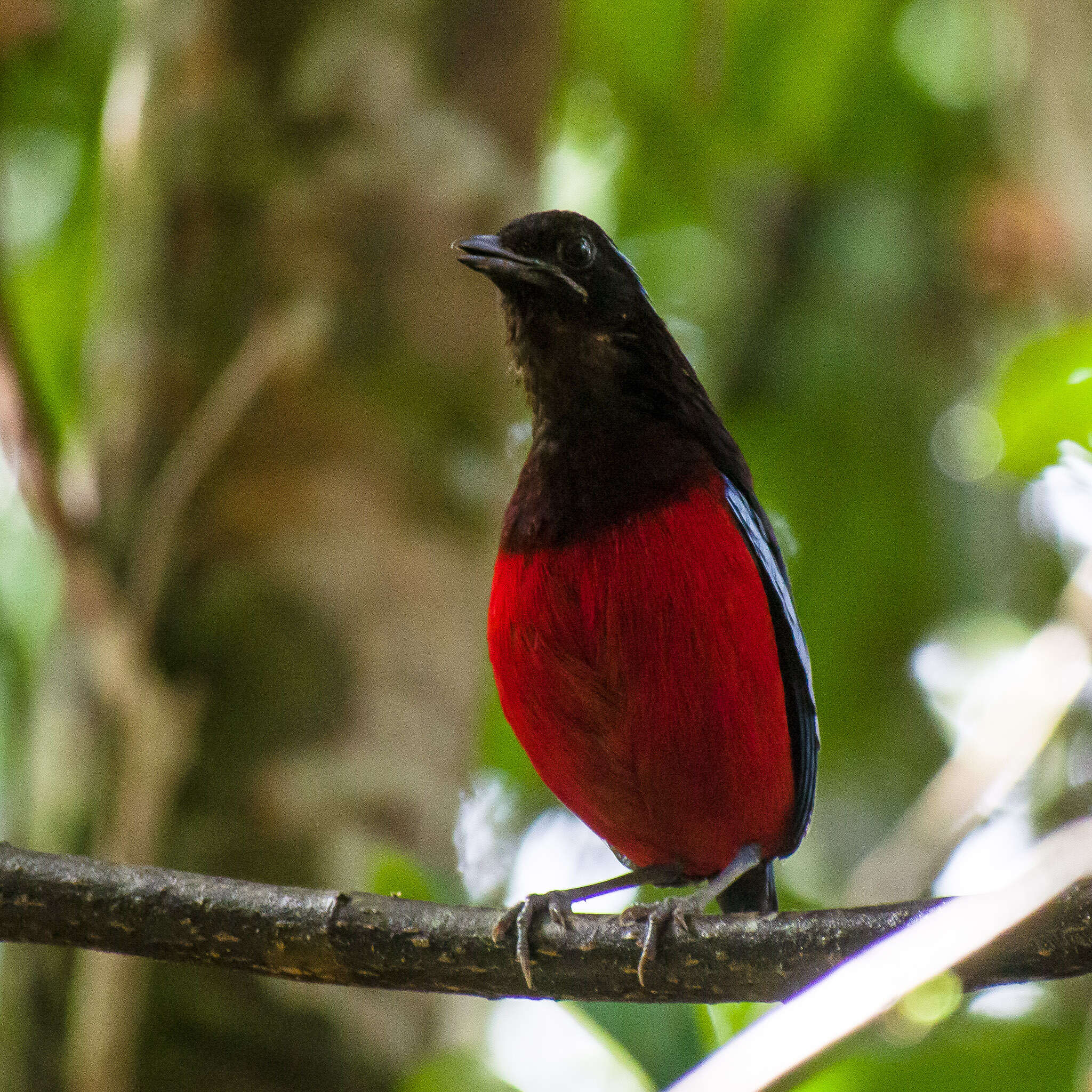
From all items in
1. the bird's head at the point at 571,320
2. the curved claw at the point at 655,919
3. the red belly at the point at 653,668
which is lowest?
the curved claw at the point at 655,919

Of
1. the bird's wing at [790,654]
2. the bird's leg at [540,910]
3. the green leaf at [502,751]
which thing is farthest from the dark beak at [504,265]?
the green leaf at [502,751]

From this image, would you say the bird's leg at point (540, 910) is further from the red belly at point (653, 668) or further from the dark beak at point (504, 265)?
the dark beak at point (504, 265)

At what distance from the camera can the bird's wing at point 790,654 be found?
3.32 metres

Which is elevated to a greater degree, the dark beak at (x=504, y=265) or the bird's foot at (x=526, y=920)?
the dark beak at (x=504, y=265)

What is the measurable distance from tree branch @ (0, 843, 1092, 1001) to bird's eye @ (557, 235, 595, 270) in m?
1.82

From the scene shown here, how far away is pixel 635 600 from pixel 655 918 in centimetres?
84

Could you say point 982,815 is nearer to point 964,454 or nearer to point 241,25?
point 964,454

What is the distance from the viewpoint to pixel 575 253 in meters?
3.58

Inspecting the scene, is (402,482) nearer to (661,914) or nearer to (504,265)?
(504,265)

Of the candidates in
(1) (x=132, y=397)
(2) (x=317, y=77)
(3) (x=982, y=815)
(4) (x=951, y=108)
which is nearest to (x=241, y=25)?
(2) (x=317, y=77)

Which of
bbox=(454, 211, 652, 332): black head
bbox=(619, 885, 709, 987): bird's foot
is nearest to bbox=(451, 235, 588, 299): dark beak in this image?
bbox=(454, 211, 652, 332): black head

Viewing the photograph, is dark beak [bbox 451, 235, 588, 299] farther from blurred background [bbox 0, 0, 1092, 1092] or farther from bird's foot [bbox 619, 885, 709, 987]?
bird's foot [bbox 619, 885, 709, 987]

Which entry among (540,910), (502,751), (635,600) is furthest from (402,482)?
(502,751)

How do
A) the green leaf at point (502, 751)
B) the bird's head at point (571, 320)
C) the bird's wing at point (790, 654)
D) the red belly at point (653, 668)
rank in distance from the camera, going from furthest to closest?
the green leaf at point (502, 751) < the bird's head at point (571, 320) < the bird's wing at point (790, 654) < the red belly at point (653, 668)
